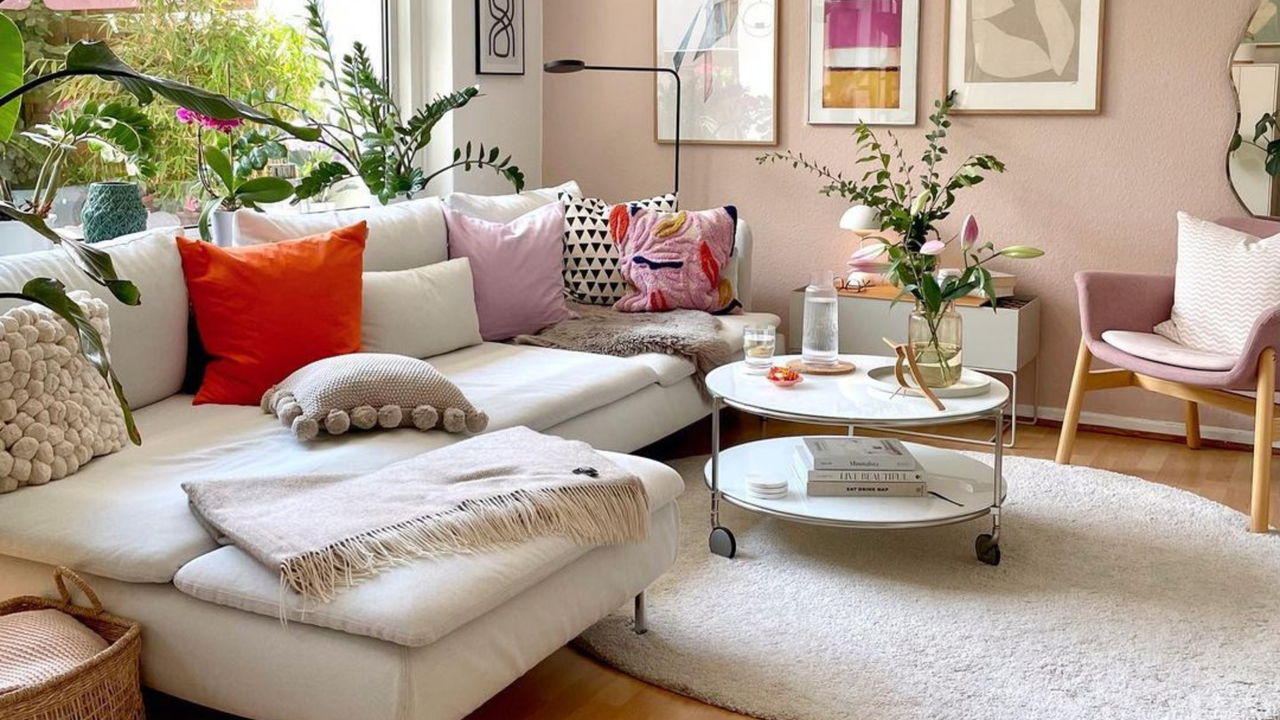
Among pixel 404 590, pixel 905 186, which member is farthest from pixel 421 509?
pixel 905 186

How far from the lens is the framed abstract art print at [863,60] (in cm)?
498

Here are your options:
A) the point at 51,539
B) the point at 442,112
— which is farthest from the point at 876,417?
the point at 442,112

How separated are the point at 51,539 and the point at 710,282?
103 inches

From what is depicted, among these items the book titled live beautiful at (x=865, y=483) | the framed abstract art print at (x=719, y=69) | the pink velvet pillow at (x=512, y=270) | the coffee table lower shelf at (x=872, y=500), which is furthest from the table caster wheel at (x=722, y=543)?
the framed abstract art print at (x=719, y=69)

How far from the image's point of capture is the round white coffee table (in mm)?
3283

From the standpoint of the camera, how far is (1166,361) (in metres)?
3.96

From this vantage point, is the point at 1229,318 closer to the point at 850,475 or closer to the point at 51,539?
the point at 850,475

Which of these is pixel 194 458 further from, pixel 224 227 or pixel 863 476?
pixel 863 476

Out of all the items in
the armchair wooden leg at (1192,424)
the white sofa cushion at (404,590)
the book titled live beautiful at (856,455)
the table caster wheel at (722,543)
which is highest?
the white sofa cushion at (404,590)

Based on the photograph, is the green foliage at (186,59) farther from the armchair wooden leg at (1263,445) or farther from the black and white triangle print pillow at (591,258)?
the armchair wooden leg at (1263,445)

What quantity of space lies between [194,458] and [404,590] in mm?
886

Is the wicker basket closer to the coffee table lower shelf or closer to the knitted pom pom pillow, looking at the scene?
the knitted pom pom pillow

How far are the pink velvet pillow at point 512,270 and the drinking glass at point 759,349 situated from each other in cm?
92

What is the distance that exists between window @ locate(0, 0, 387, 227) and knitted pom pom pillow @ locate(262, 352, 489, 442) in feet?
3.52
